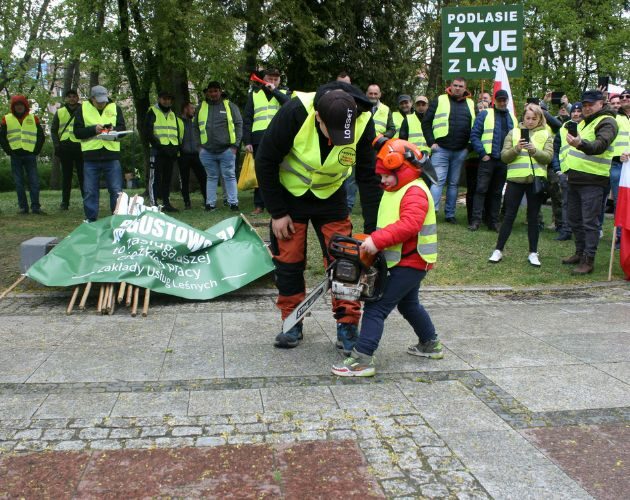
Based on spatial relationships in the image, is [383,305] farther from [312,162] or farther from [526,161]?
[526,161]

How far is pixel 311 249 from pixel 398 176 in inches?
175

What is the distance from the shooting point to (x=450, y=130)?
1048 centimetres

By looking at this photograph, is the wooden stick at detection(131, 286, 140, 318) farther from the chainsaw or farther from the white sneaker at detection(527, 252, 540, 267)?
the white sneaker at detection(527, 252, 540, 267)

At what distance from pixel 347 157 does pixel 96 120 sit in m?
6.26

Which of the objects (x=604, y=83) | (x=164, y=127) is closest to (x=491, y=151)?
(x=604, y=83)

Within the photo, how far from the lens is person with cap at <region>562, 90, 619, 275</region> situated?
7.85 meters

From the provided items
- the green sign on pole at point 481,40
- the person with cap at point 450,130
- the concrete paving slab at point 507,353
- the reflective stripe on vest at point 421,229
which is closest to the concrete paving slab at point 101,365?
the reflective stripe on vest at point 421,229

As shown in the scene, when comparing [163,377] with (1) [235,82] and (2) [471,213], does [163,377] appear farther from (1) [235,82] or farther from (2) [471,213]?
(1) [235,82]

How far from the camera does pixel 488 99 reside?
12227 mm

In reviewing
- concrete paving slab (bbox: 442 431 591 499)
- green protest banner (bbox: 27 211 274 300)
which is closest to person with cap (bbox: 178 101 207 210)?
green protest banner (bbox: 27 211 274 300)

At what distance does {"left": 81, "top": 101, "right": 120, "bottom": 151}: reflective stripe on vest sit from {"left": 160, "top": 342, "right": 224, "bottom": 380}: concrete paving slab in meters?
5.23

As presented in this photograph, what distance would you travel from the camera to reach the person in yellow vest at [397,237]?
4.33 metres

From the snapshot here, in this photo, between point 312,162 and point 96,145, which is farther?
point 96,145

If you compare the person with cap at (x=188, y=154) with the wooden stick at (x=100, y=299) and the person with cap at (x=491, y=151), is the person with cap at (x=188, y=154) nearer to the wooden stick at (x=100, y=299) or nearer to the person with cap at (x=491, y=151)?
the person with cap at (x=491, y=151)
